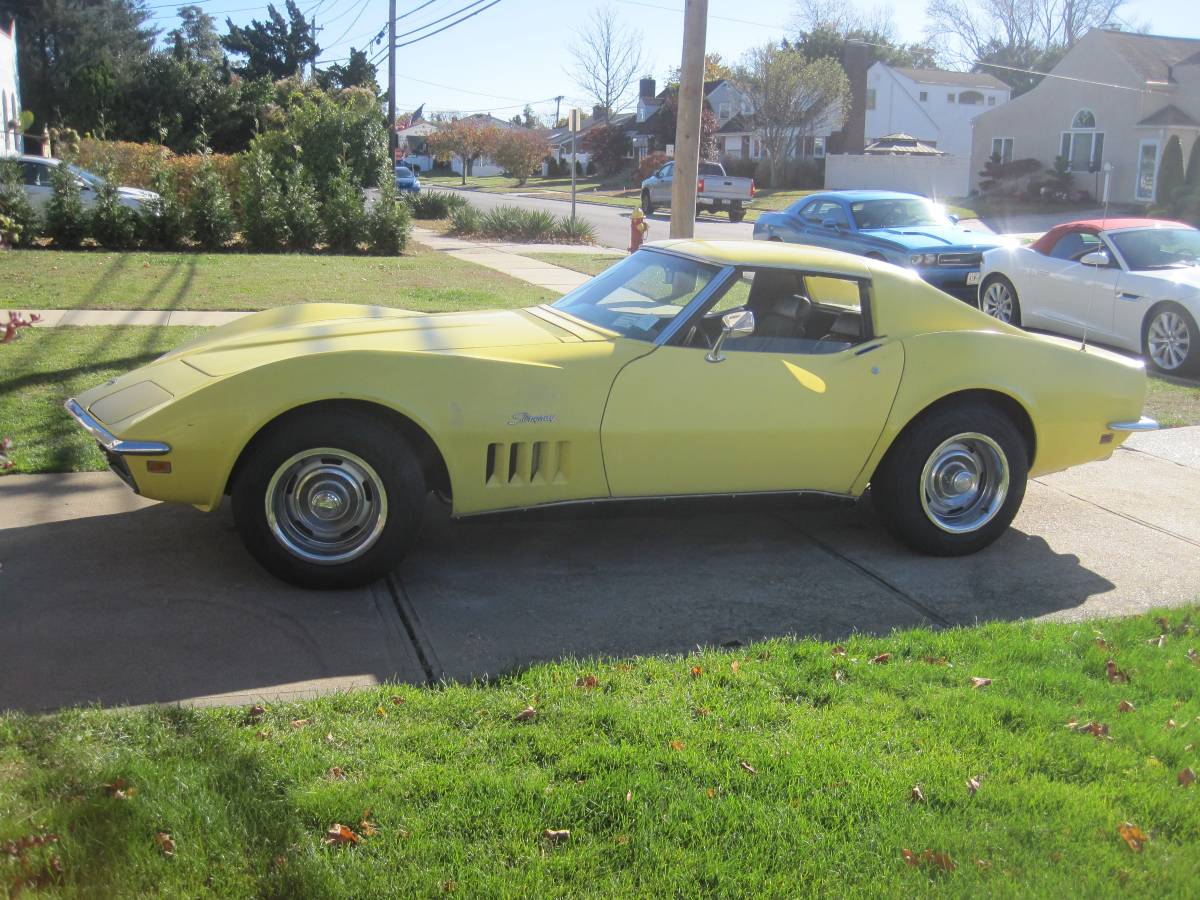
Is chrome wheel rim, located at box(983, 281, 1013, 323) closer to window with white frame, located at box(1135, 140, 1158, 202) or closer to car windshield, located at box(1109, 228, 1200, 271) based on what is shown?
car windshield, located at box(1109, 228, 1200, 271)

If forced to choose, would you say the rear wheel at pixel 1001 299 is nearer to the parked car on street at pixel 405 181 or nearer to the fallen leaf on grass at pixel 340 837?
the fallen leaf on grass at pixel 340 837

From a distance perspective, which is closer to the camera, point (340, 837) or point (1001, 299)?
point (340, 837)

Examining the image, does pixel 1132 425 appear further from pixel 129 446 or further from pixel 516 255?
pixel 516 255

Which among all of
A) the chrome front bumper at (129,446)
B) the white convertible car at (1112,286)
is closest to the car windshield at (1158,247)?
the white convertible car at (1112,286)

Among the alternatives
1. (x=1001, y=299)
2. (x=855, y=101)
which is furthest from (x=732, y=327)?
(x=855, y=101)

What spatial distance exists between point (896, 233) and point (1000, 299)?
8.83ft

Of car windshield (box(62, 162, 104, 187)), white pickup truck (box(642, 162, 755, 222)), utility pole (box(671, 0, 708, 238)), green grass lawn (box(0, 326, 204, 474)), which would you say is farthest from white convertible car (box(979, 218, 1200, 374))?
white pickup truck (box(642, 162, 755, 222))

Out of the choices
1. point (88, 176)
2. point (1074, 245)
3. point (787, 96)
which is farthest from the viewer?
point (787, 96)

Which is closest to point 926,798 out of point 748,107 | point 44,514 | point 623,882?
point 623,882

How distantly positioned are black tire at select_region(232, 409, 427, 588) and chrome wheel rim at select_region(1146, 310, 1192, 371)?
8.40m

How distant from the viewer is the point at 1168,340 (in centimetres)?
1062

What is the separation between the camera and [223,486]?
181 inches

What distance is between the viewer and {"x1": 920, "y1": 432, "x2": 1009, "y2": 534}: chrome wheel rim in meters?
5.54

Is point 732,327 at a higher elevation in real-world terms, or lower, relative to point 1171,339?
higher
